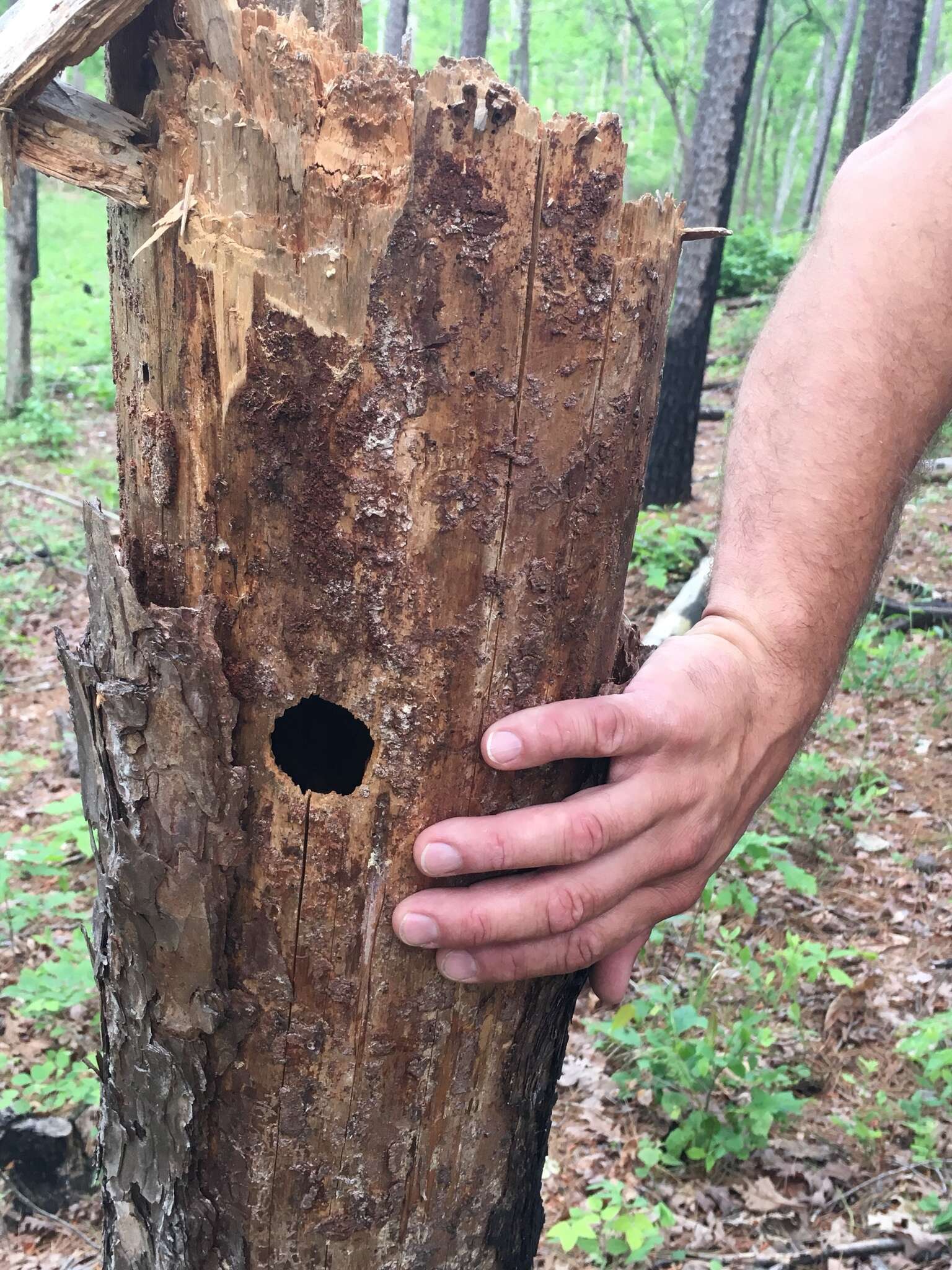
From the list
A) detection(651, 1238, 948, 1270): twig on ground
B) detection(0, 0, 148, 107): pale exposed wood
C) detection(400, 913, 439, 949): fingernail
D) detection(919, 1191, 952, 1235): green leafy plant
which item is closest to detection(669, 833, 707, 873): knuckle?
detection(400, 913, 439, 949): fingernail

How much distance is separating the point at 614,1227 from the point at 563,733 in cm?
218

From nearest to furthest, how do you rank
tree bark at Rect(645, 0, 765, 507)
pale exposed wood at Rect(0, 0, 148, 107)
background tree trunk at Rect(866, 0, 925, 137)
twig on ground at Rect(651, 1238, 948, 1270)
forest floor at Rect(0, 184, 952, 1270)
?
1. pale exposed wood at Rect(0, 0, 148, 107)
2. twig on ground at Rect(651, 1238, 948, 1270)
3. forest floor at Rect(0, 184, 952, 1270)
4. tree bark at Rect(645, 0, 765, 507)
5. background tree trunk at Rect(866, 0, 925, 137)

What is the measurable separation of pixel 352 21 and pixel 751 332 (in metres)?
13.7

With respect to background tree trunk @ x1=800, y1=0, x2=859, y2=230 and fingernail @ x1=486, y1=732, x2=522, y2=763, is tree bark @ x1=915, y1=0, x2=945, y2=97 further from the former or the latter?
fingernail @ x1=486, y1=732, x2=522, y2=763

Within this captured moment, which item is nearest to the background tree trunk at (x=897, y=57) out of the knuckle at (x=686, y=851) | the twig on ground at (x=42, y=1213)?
the knuckle at (x=686, y=851)

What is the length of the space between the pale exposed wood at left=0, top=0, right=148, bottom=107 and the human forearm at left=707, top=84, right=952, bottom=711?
3.76ft

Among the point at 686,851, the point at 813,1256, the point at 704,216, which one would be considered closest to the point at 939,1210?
the point at 813,1256

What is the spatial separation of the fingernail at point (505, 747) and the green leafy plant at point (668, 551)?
5612 millimetres

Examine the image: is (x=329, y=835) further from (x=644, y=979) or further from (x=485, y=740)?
(x=644, y=979)

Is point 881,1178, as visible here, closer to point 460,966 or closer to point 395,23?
point 460,966

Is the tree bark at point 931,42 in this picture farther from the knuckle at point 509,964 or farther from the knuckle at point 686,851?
the knuckle at point 509,964

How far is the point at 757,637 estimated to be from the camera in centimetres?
151

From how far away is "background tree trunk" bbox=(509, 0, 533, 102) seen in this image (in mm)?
23328

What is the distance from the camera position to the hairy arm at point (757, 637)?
1296 mm
